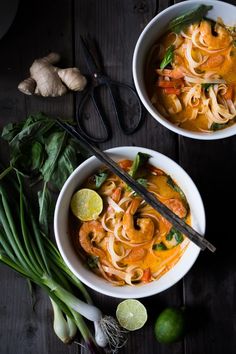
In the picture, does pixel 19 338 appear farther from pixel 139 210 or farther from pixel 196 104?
pixel 196 104

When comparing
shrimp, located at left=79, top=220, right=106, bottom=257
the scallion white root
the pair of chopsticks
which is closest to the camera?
the pair of chopsticks

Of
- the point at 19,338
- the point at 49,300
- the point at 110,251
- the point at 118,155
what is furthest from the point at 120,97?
the point at 19,338

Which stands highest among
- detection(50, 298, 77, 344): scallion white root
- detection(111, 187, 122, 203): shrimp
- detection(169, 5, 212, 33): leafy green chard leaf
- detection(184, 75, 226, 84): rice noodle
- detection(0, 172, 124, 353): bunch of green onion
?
detection(169, 5, 212, 33): leafy green chard leaf

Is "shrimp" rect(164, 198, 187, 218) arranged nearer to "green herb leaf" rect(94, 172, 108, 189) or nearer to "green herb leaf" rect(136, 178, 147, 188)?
"green herb leaf" rect(136, 178, 147, 188)

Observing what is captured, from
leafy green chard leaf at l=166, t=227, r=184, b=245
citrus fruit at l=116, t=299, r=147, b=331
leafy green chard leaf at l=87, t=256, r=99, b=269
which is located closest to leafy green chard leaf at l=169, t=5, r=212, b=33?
leafy green chard leaf at l=166, t=227, r=184, b=245

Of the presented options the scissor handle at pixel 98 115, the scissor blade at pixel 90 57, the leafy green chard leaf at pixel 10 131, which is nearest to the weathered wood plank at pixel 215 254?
the scissor handle at pixel 98 115
